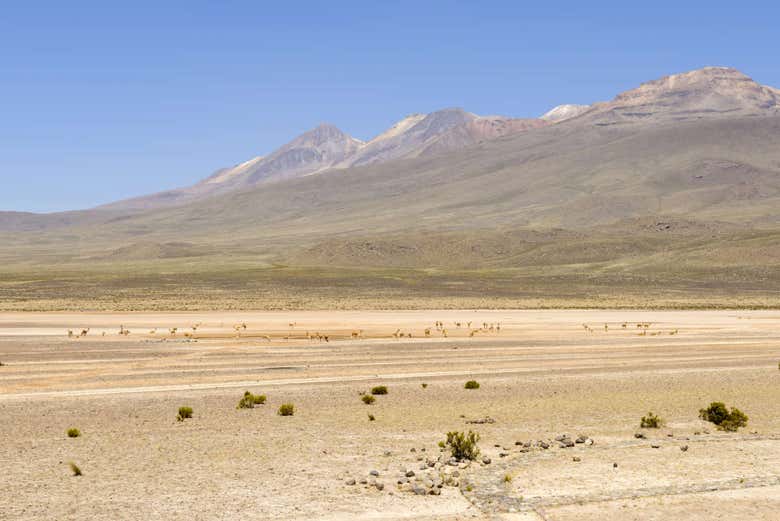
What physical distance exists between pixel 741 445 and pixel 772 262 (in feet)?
369

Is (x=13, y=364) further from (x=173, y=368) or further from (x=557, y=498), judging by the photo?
(x=557, y=498)

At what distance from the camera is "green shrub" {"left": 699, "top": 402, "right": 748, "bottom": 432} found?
20.1 m

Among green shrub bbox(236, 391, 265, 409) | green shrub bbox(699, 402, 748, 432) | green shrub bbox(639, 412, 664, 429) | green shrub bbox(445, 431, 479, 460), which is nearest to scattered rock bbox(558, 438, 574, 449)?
green shrub bbox(445, 431, 479, 460)

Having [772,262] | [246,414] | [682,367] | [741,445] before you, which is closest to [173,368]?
[246,414]

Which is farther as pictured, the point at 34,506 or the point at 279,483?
the point at 279,483

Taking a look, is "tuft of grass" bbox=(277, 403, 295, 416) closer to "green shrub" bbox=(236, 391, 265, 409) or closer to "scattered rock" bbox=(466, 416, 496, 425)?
"green shrub" bbox=(236, 391, 265, 409)

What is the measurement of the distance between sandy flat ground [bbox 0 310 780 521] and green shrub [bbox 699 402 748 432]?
0.33m

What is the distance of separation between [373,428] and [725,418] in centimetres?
797

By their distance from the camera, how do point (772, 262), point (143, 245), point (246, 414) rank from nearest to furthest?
point (246, 414) < point (772, 262) < point (143, 245)

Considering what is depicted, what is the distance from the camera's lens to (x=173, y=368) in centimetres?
3328

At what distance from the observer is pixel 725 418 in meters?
20.5

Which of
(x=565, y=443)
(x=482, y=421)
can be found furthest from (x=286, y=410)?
(x=565, y=443)

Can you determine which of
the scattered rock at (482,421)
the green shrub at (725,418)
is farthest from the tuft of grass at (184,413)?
the green shrub at (725,418)

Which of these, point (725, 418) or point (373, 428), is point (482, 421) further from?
point (725, 418)
